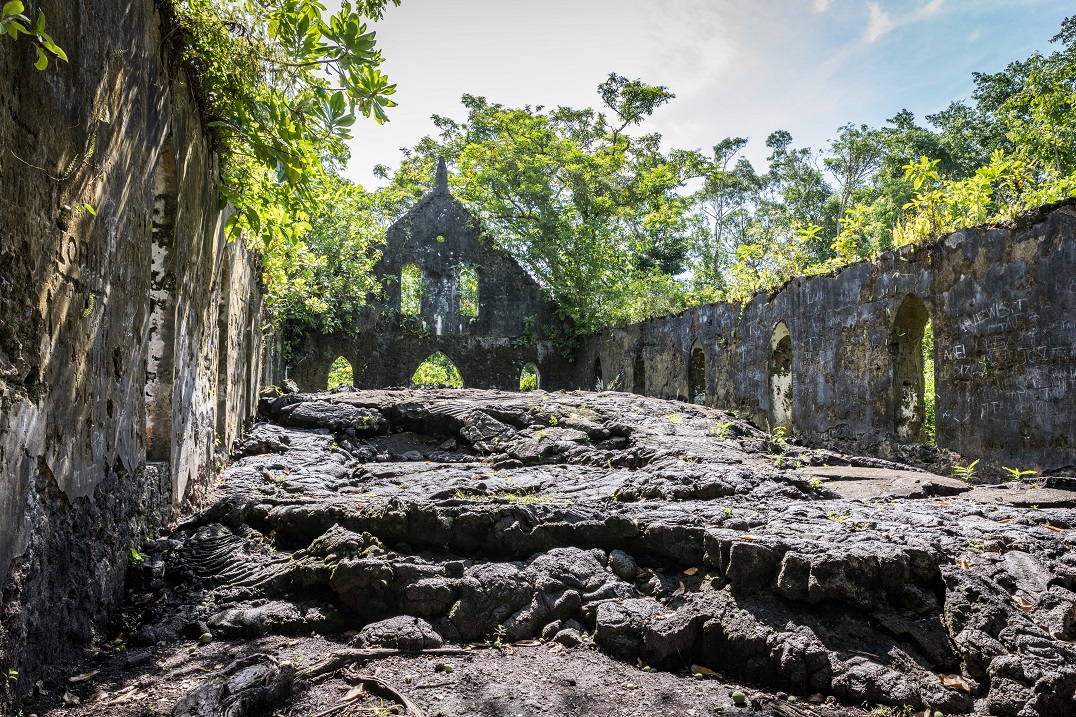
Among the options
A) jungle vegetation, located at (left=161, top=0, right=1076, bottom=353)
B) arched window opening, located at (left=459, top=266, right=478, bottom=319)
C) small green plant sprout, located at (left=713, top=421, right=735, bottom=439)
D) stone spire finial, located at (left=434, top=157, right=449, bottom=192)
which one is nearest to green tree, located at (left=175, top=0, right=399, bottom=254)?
jungle vegetation, located at (left=161, top=0, right=1076, bottom=353)

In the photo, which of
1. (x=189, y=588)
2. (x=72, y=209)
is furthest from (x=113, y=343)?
(x=189, y=588)

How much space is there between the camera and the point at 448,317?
20.4 metres

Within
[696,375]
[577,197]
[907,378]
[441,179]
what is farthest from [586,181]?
[907,378]

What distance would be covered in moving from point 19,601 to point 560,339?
19.0m

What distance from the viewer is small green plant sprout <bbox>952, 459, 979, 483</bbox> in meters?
7.03

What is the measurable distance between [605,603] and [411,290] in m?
18.2

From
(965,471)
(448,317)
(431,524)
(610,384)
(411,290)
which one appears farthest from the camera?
(411,290)

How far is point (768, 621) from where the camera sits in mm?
3590

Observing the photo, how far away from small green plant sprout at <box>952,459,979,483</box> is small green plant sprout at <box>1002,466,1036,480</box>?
271 millimetres

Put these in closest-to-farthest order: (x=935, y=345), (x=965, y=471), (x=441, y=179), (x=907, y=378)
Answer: (x=965, y=471) < (x=935, y=345) < (x=907, y=378) < (x=441, y=179)

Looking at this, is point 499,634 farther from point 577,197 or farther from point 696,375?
point 577,197

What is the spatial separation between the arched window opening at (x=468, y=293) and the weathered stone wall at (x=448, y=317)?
10 centimetres

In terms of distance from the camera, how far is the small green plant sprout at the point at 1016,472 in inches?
254

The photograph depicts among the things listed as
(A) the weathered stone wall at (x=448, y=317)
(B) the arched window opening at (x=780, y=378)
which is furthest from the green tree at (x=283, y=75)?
(A) the weathered stone wall at (x=448, y=317)
